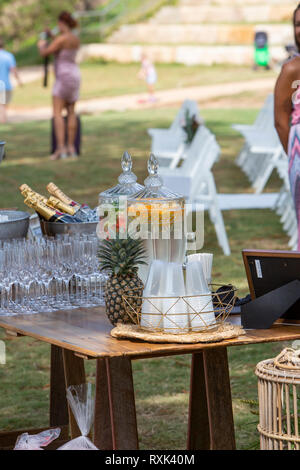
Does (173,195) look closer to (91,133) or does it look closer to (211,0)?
(91,133)

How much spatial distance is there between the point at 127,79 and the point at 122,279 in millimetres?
25910

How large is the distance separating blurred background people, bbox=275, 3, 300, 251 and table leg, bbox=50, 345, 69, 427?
156 centimetres

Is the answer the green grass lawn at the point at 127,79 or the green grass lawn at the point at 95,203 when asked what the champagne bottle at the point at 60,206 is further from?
the green grass lawn at the point at 127,79

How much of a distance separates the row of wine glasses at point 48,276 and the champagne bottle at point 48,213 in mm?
272

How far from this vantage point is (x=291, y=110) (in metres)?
4.86

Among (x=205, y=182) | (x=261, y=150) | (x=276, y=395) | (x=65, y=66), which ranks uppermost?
(x=65, y=66)

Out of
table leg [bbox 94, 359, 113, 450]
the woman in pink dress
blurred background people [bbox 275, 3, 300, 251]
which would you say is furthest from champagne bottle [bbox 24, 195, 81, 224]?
the woman in pink dress

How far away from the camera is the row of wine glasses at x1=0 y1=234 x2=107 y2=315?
10.7 ft

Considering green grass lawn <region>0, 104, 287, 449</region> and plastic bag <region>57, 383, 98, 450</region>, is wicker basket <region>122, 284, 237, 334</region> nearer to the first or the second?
plastic bag <region>57, 383, 98, 450</region>

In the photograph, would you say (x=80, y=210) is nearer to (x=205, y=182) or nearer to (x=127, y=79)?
(x=205, y=182)

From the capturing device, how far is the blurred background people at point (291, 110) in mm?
4723

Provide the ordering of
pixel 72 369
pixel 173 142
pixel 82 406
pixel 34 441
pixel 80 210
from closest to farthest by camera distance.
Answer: pixel 82 406, pixel 34 441, pixel 72 369, pixel 80 210, pixel 173 142

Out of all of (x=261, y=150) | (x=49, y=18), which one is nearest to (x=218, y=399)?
(x=261, y=150)

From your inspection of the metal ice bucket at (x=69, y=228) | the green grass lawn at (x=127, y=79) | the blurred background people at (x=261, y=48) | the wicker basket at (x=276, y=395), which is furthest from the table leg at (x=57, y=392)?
the green grass lawn at (x=127, y=79)
